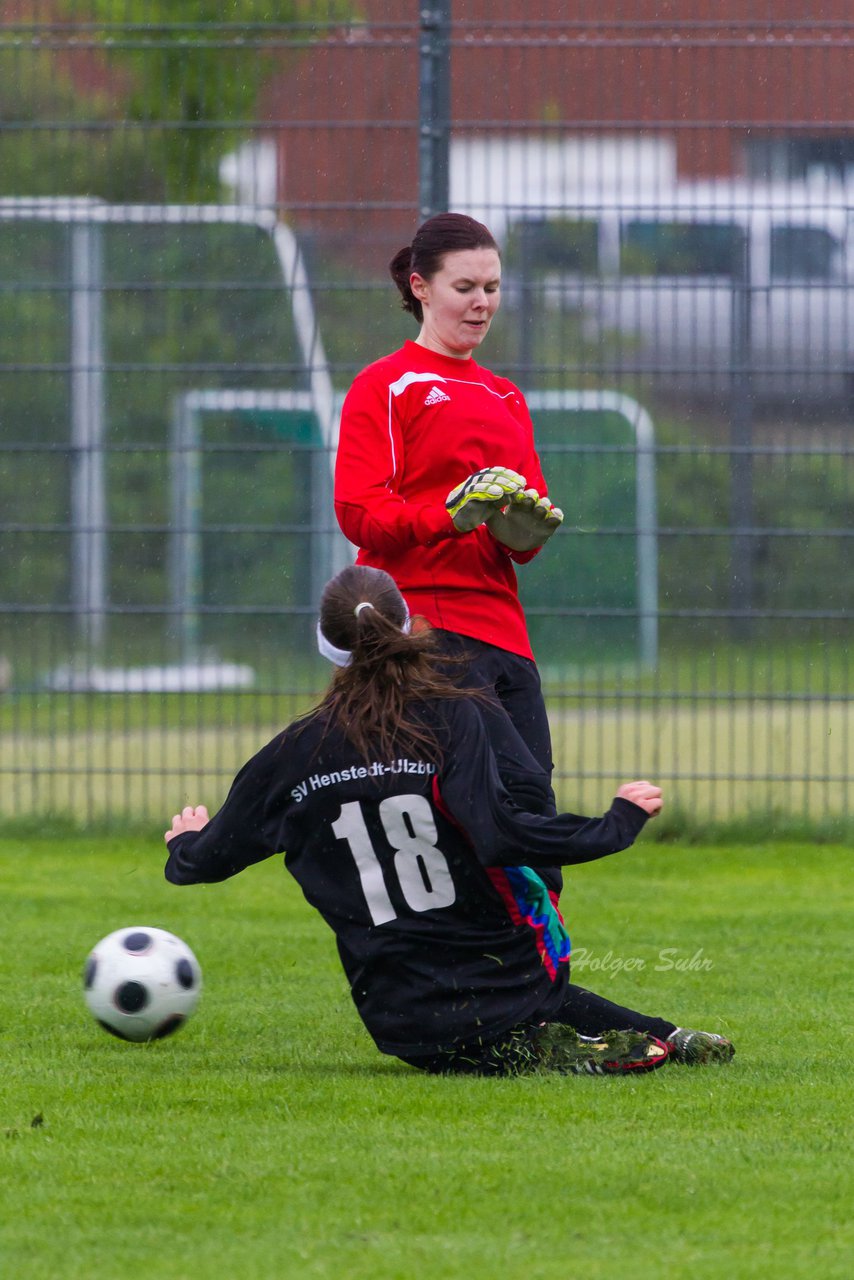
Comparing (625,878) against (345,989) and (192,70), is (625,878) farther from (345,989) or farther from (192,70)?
(192,70)

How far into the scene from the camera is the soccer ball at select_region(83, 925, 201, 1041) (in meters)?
4.87

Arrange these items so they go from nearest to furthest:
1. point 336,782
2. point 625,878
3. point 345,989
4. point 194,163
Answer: point 336,782 < point 345,989 < point 625,878 < point 194,163

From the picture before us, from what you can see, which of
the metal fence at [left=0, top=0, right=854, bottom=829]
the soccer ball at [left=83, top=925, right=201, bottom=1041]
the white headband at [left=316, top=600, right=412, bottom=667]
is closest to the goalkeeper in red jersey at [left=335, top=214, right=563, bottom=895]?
the white headband at [left=316, top=600, right=412, bottom=667]

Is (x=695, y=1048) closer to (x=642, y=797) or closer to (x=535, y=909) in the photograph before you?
(x=535, y=909)

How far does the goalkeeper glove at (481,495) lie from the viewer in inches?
178

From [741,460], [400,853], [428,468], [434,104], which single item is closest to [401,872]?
[400,853]

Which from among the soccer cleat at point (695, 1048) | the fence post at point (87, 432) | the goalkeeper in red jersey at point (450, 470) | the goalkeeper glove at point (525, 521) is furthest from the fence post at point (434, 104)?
the soccer cleat at point (695, 1048)

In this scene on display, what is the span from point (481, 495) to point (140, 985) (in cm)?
145

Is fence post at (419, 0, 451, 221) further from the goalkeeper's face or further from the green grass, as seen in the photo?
the goalkeeper's face

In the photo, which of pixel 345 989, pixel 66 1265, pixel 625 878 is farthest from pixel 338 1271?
pixel 625 878

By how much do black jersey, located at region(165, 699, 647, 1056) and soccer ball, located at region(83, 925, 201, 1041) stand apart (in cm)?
39

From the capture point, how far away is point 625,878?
789 centimetres

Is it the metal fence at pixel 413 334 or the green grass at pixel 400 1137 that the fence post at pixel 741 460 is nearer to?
the metal fence at pixel 413 334

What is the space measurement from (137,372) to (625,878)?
293 centimetres
